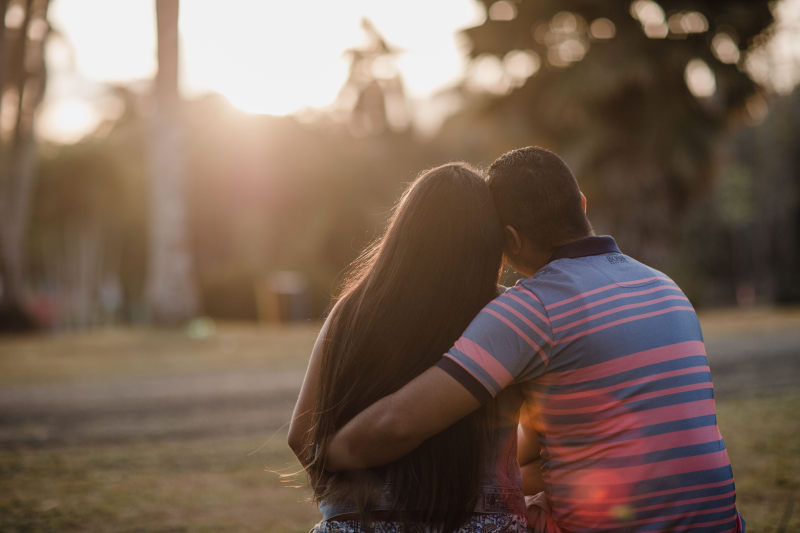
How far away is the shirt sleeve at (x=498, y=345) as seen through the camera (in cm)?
196

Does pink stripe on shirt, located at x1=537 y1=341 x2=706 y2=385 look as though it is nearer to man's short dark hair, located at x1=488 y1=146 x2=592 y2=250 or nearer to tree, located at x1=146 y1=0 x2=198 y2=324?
man's short dark hair, located at x1=488 y1=146 x2=592 y2=250

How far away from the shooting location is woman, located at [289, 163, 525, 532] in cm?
213

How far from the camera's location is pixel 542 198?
2172 mm

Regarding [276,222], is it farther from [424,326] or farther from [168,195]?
[424,326]

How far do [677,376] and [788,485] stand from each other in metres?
3.07

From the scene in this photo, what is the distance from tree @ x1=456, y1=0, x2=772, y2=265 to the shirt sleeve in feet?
62.6

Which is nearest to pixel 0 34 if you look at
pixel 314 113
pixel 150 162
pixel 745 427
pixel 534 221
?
pixel 150 162

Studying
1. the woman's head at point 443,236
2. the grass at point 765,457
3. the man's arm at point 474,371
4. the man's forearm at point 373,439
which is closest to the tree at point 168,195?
the grass at point 765,457

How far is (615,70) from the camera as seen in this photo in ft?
65.0

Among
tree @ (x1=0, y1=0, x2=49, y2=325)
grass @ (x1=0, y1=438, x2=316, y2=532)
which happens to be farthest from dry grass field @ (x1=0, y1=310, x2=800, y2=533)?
tree @ (x1=0, y1=0, x2=49, y2=325)

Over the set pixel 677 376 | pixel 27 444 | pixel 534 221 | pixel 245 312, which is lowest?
pixel 245 312

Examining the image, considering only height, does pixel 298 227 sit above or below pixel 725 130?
below

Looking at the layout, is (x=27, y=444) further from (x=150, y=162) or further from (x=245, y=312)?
(x=245, y=312)

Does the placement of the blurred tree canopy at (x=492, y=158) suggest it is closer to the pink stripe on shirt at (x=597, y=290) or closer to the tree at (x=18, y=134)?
the pink stripe on shirt at (x=597, y=290)
